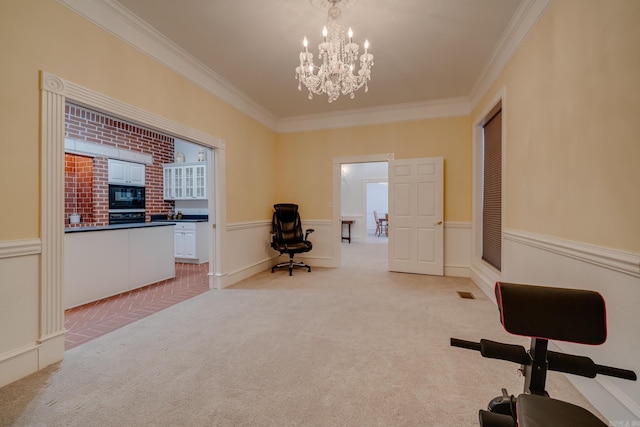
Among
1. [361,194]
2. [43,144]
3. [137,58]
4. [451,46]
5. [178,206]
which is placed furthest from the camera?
[361,194]

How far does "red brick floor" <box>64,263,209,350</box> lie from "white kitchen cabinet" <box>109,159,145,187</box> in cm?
245

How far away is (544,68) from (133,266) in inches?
192

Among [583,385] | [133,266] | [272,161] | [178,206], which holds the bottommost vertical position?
[583,385]

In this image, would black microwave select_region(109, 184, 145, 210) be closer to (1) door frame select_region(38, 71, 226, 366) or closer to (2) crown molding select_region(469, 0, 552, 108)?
(1) door frame select_region(38, 71, 226, 366)

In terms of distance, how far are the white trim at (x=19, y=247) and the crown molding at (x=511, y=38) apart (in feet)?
13.3

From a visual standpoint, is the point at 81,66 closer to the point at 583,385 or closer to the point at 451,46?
the point at 451,46

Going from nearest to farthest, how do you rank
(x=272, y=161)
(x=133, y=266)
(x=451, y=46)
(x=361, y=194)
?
(x=451, y=46), (x=133, y=266), (x=272, y=161), (x=361, y=194)

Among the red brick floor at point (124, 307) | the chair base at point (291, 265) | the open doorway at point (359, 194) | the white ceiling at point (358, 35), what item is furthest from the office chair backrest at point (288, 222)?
the open doorway at point (359, 194)

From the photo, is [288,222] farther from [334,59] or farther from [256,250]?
[334,59]

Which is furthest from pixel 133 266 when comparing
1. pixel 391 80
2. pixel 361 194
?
pixel 361 194

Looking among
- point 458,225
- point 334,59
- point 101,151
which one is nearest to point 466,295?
point 458,225

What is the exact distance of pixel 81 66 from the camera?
6.86ft

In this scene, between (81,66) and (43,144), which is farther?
(81,66)

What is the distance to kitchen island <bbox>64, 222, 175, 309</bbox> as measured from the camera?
2.97 m
